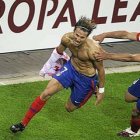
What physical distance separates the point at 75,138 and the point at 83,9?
15.0 ft

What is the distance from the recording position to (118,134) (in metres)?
8.34

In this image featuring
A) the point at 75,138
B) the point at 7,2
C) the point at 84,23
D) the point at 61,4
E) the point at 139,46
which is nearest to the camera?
the point at 84,23

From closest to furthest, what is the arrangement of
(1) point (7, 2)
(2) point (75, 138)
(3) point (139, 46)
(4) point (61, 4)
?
(2) point (75, 138), (1) point (7, 2), (4) point (61, 4), (3) point (139, 46)

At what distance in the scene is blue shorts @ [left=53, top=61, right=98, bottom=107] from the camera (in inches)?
315

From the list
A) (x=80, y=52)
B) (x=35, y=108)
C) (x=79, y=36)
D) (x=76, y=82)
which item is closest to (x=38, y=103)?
(x=35, y=108)

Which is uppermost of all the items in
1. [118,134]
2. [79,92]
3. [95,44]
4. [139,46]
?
[95,44]

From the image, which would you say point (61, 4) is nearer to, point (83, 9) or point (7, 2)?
point (83, 9)

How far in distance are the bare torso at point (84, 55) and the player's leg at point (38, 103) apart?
52 cm

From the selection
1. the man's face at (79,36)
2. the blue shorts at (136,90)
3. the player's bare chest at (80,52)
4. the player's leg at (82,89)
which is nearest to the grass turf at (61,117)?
the player's leg at (82,89)

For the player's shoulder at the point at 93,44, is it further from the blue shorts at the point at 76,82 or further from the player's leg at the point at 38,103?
the player's leg at the point at 38,103

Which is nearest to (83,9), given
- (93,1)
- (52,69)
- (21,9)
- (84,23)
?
(93,1)

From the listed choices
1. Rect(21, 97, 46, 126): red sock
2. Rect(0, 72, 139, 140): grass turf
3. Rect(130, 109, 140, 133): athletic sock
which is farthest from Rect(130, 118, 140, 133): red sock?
Rect(21, 97, 46, 126): red sock

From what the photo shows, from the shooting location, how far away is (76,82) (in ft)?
26.6

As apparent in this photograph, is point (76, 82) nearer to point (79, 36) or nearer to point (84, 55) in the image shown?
point (84, 55)
